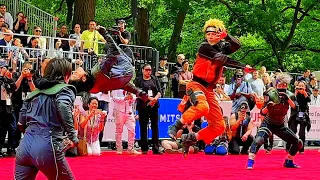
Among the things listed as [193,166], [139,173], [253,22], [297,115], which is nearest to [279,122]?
[193,166]

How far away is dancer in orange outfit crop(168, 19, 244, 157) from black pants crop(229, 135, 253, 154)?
258 inches

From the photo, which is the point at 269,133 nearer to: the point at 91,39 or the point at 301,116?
the point at 301,116

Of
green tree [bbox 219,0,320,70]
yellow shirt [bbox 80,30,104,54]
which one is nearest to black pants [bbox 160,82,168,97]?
yellow shirt [bbox 80,30,104,54]

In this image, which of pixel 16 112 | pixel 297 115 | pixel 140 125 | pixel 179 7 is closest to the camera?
pixel 16 112

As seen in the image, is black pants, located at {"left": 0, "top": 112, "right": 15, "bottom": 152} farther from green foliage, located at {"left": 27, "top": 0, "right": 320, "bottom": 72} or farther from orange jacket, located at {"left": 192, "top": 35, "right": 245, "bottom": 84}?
green foliage, located at {"left": 27, "top": 0, "right": 320, "bottom": 72}

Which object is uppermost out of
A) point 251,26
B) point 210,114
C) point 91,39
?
point 251,26

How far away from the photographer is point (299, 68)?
38906 millimetres

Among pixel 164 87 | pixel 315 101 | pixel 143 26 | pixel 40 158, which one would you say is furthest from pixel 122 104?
pixel 143 26

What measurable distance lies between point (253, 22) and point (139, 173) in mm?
20708

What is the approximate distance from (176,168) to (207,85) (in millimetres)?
1989

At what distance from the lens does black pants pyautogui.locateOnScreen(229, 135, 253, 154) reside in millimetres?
19422

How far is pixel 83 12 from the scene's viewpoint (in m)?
25.8

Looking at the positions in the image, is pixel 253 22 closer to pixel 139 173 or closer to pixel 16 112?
pixel 16 112

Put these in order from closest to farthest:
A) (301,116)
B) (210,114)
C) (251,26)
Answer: (210,114) < (301,116) < (251,26)
